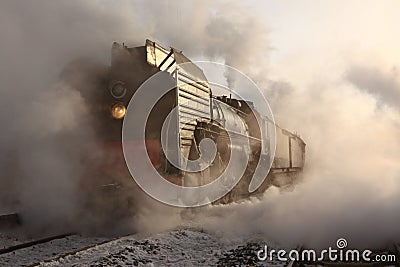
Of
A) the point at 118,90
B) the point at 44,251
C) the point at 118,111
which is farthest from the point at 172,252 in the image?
the point at 118,90

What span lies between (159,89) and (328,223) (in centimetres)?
369

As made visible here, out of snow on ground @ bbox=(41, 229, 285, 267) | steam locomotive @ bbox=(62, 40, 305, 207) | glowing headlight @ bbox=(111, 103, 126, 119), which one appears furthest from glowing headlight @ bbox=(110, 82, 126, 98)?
snow on ground @ bbox=(41, 229, 285, 267)

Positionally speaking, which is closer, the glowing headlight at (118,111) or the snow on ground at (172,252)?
the snow on ground at (172,252)

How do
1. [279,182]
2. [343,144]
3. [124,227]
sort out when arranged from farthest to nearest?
[343,144] < [279,182] < [124,227]

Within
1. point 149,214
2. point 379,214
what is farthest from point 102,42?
point 379,214

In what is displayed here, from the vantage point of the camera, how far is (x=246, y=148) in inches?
458

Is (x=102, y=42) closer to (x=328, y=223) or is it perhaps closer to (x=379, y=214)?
(x=328, y=223)

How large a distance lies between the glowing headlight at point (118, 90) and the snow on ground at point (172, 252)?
2.67 m

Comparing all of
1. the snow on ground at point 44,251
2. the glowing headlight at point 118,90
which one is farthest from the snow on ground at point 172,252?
the glowing headlight at point 118,90

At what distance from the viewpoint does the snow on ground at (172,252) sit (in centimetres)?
509
